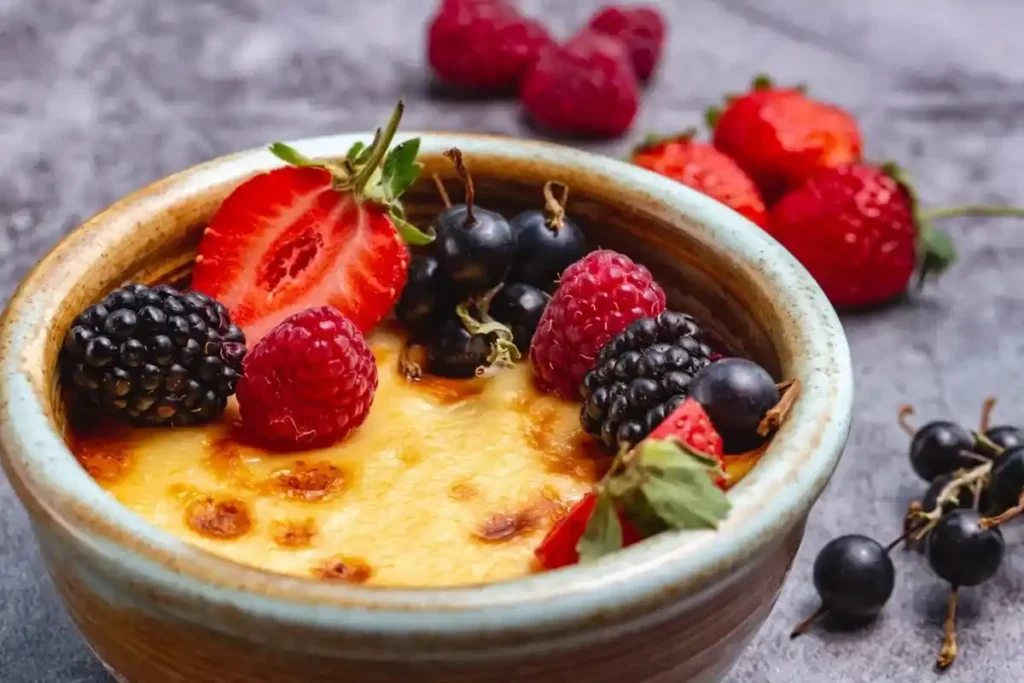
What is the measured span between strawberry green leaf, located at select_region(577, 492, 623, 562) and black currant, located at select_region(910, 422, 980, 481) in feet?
2.27

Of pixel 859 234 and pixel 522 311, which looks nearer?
pixel 522 311

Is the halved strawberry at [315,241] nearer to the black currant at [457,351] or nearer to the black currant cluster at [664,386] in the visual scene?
the black currant at [457,351]

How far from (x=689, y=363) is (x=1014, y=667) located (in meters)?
0.53

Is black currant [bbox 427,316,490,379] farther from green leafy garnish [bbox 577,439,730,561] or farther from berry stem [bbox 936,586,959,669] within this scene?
berry stem [bbox 936,586,959,669]

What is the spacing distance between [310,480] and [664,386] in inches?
11.3

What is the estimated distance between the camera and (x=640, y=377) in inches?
40.0

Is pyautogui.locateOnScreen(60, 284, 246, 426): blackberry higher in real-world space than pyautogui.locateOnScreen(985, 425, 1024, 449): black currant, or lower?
higher

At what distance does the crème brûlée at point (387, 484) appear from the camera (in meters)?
0.94

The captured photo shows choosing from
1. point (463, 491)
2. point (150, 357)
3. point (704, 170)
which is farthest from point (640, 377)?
point (704, 170)

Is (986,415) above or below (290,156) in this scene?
below

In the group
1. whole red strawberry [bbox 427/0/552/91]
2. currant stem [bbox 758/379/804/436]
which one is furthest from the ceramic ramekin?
whole red strawberry [bbox 427/0/552/91]

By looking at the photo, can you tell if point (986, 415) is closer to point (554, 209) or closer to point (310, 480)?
point (554, 209)

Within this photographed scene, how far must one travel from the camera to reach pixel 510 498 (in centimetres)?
101

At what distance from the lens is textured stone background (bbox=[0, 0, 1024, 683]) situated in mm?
1313
